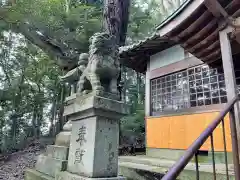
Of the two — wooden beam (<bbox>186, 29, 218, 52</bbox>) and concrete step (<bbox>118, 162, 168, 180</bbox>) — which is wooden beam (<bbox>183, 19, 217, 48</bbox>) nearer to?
wooden beam (<bbox>186, 29, 218, 52</bbox>)

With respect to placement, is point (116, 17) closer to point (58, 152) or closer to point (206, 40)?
point (206, 40)

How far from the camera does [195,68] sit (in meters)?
7.01

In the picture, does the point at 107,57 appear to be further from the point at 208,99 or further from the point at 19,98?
the point at 19,98

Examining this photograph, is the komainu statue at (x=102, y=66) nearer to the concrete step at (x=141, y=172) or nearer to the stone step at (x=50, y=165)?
the stone step at (x=50, y=165)

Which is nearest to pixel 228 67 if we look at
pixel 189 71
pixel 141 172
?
pixel 141 172

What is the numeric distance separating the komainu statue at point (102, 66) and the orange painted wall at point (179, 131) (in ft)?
12.0

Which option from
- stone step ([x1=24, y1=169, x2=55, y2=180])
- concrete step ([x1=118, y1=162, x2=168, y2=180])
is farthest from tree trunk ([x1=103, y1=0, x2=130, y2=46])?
stone step ([x1=24, y1=169, x2=55, y2=180])

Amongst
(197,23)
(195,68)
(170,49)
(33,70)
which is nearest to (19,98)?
(33,70)

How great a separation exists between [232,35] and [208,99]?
289cm

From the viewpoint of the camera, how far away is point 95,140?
3.06 meters

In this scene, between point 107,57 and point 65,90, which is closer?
point 107,57

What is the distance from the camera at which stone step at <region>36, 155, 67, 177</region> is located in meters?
3.65

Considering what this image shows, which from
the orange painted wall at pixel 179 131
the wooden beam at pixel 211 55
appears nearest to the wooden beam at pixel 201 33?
the wooden beam at pixel 211 55

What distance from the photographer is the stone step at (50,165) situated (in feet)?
12.0
